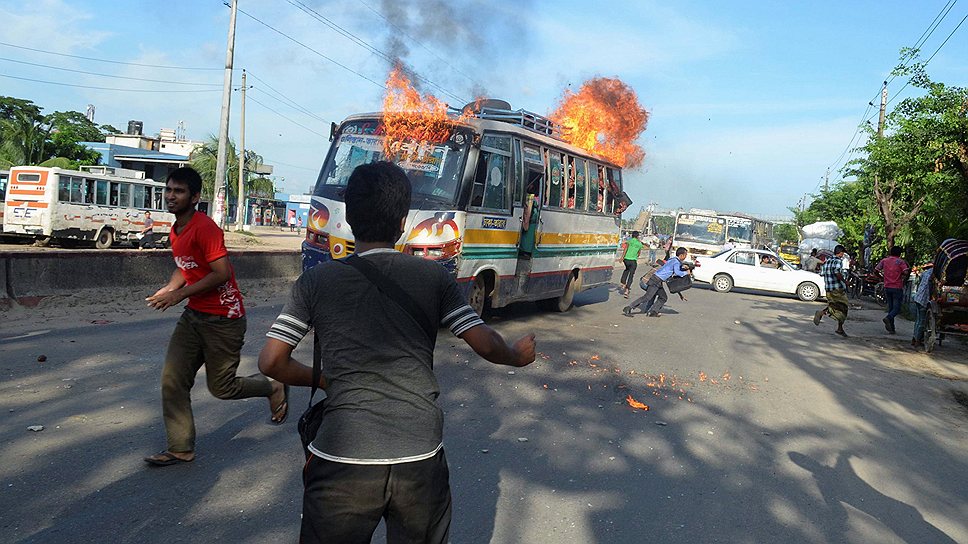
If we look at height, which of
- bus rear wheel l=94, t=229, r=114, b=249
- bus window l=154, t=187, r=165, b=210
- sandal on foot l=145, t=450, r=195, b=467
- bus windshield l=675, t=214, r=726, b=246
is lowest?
bus rear wheel l=94, t=229, r=114, b=249

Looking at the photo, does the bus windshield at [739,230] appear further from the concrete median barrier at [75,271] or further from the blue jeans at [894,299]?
the concrete median barrier at [75,271]

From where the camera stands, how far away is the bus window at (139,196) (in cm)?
2523

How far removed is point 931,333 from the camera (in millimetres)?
12367

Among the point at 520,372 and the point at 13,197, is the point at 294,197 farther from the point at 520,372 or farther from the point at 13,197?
the point at 520,372

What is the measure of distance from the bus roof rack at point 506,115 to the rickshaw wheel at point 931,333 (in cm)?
714

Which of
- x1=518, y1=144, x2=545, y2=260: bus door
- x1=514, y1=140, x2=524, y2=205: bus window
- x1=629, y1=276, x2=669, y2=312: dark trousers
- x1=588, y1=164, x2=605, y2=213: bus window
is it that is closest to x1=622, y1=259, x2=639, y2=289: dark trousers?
x1=629, y1=276, x2=669, y2=312: dark trousers

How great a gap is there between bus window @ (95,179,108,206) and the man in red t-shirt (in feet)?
71.4

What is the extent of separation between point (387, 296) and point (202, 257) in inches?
107

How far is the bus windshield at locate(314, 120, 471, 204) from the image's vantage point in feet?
Result: 32.5

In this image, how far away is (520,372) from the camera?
8.41 m

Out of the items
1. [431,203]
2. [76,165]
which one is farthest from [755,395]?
[76,165]

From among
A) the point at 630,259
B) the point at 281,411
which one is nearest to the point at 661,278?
the point at 630,259

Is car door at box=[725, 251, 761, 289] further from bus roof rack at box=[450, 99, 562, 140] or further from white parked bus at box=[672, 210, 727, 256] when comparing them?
bus roof rack at box=[450, 99, 562, 140]

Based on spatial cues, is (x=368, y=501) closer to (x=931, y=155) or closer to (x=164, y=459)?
(x=164, y=459)
